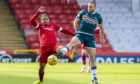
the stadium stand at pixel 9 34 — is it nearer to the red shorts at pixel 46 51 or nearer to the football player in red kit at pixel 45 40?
the football player in red kit at pixel 45 40

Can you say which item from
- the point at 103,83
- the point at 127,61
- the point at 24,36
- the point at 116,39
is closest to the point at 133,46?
the point at 116,39

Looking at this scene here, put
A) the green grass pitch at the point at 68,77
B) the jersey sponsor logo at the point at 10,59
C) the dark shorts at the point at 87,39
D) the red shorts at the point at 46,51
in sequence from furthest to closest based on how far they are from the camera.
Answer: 1. the jersey sponsor logo at the point at 10,59
2. the green grass pitch at the point at 68,77
3. the dark shorts at the point at 87,39
4. the red shorts at the point at 46,51

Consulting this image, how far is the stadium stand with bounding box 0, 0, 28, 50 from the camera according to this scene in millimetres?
20766

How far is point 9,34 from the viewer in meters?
21.6

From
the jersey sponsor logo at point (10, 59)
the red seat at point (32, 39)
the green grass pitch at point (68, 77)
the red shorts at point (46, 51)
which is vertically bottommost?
the jersey sponsor logo at point (10, 59)

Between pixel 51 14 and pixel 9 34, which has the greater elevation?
pixel 51 14

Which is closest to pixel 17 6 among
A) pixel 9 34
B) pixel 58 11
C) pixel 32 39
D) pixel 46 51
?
pixel 9 34

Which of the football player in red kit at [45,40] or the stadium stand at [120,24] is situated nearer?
the football player in red kit at [45,40]

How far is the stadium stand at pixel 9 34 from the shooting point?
20.8 meters

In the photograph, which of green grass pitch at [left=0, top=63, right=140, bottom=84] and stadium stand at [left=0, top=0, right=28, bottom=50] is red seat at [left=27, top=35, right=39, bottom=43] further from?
green grass pitch at [left=0, top=63, right=140, bottom=84]

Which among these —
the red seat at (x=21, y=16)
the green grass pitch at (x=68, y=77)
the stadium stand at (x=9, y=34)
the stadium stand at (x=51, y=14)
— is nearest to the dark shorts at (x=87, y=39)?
the green grass pitch at (x=68, y=77)

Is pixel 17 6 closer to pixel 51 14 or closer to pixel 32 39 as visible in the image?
pixel 51 14

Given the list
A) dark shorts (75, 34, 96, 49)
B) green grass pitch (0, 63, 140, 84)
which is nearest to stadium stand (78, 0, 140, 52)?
green grass pitch (0, 63, 140, 84)

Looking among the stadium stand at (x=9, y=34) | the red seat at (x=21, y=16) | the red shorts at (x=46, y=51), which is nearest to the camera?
the red shorts at (x=46, y=51)
